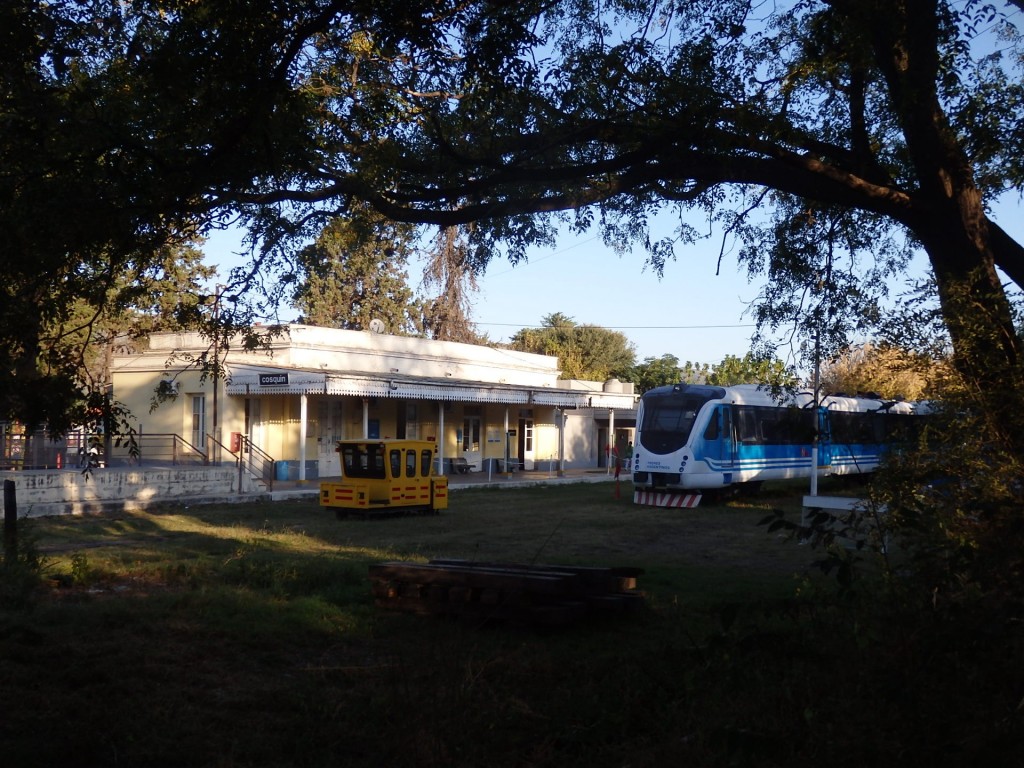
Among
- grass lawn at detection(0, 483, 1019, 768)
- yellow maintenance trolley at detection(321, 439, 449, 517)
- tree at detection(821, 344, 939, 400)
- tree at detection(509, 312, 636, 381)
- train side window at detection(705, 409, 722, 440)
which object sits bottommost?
grass lawn at detection(0, 483, 1019, 768)

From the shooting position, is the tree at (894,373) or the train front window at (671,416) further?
the train front window at (671,416)

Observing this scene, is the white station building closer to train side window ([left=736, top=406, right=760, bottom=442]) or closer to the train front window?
the train front window

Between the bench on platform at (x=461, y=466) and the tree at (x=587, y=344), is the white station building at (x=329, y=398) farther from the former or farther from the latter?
the tree at (x=587, y=344)

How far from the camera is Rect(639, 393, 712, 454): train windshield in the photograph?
27.5m

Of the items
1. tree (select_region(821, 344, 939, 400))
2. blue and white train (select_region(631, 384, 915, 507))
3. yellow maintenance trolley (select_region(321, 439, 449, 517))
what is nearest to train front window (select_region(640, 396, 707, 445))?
blue and white train (select_region(631, 384, 915, 507))

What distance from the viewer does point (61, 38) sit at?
27.0 ft

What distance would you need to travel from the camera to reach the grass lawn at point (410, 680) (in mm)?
5367

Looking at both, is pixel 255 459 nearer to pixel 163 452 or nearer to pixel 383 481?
pixel 163 452

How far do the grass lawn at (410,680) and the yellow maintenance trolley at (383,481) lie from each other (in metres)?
8.99

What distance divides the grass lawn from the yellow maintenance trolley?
8989 millimetres

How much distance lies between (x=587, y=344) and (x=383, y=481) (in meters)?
53.6

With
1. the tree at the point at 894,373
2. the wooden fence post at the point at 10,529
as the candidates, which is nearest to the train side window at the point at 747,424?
the tree at the point at 894,373

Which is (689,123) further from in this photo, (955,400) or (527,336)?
(527,336)

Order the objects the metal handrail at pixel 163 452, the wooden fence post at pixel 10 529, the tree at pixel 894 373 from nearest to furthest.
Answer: the tree at pixel 894 373, the wooden fence post at pixel 10 529, the metal handrail at pixel 163 452
